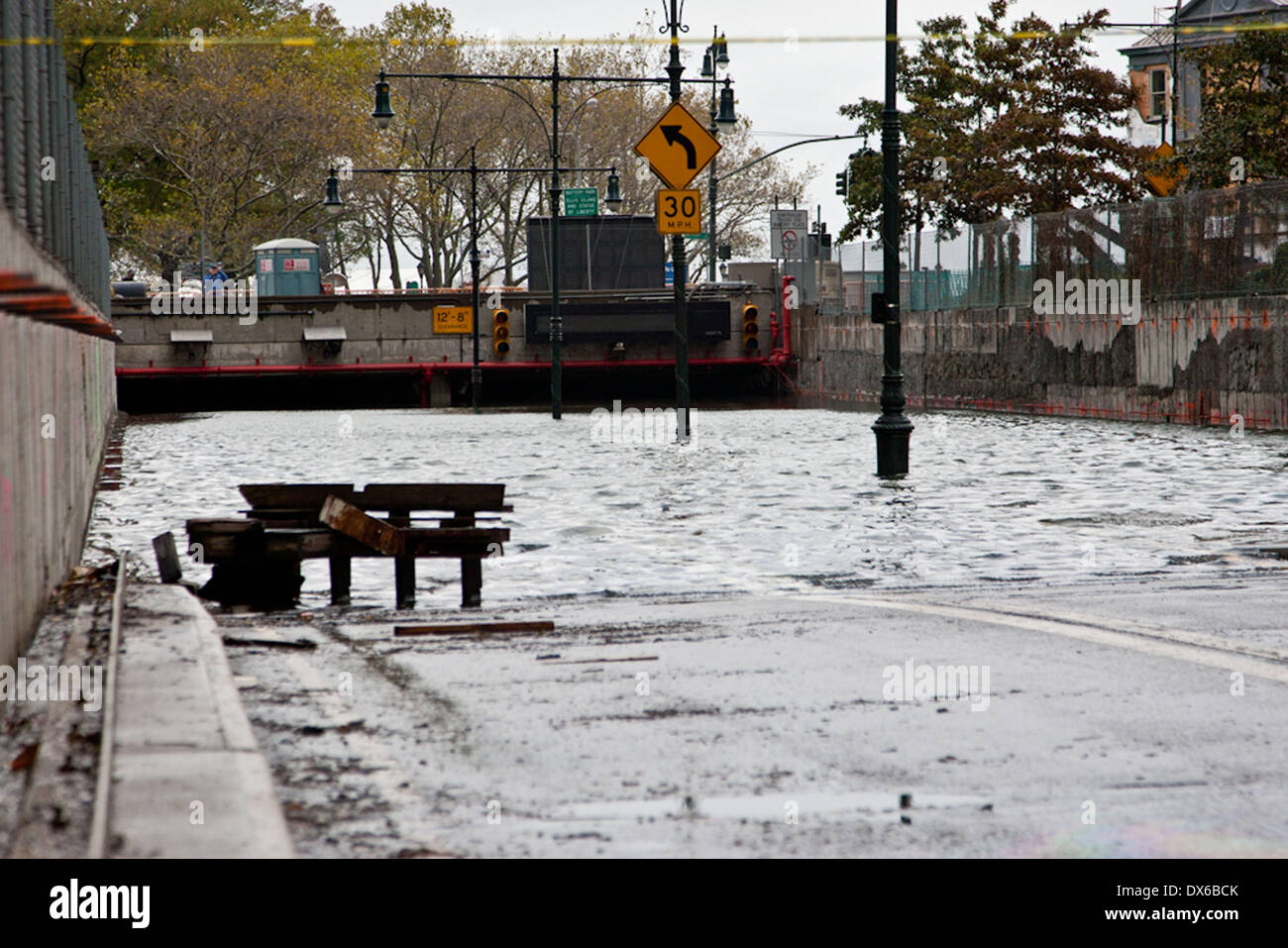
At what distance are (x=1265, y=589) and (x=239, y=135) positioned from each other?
185 ft

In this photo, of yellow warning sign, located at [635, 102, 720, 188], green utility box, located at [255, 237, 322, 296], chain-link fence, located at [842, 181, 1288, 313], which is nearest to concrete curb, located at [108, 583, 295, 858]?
yellow warning sign, located at [635, 102, 720, 188]

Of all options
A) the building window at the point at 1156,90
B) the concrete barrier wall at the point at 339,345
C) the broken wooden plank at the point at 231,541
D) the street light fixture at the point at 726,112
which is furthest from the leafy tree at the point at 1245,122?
the building window at the point at 1156,90

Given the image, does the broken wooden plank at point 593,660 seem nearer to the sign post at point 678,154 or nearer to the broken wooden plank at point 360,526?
the broken wooden plank at point 360,526

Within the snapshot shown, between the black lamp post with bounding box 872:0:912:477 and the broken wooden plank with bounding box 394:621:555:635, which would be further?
the black lamp post with bounding box 872:0:912:477

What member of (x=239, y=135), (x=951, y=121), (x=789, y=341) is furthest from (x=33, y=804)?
(x=239, y=135)

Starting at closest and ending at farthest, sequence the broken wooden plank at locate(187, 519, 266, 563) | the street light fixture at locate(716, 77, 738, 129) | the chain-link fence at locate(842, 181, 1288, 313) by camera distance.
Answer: the broken wooden plank at locate(187, 519, 266, 563) < the chain-link fence at locate(842, 181, 1288, 313) < the street light fixture at locate(716, 77, 738, 129)

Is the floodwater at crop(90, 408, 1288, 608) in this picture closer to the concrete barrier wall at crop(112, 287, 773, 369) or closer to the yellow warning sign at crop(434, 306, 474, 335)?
the yellow warning sign at crop(434, 306, 474, 335)

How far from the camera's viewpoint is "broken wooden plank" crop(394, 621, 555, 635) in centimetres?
859

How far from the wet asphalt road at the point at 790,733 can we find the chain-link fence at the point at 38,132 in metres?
2.25

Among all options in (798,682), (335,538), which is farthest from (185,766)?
(335,538)

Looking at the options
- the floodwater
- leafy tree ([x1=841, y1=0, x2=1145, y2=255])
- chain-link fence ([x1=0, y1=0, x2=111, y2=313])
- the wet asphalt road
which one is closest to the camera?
the wet asphalt road

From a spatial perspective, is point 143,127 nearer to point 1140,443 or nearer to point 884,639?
point 1140,443

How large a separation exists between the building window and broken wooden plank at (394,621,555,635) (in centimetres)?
7675

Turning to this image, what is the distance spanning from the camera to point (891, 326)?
18.9 meters
